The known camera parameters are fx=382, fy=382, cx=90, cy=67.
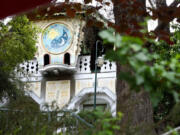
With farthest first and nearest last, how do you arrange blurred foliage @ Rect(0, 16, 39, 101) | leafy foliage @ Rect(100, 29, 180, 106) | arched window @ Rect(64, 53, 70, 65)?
arched window @ Rect(64, 53, 70, 65) → blurred foliage @ Rect(0, 16, 39, 101) → leafy foliage @ Rect(100, 29, 180, 106)

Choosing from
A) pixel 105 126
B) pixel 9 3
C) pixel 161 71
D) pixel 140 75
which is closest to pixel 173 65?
pixel 161 71

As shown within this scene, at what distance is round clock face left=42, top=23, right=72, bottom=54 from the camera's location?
61.9 ft

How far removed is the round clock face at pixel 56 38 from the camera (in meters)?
18.9

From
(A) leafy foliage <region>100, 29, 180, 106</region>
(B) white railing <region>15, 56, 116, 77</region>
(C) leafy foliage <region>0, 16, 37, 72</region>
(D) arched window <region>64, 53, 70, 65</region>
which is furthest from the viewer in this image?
(D) arched window <region>64, 53, 70, 65</region>

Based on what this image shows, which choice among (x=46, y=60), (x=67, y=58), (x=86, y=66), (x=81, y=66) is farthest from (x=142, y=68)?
(x=46, y=60)

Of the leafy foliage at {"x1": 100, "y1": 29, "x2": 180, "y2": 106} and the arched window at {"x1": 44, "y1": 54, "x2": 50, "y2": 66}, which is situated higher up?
the arched window at {"x1": 44, "y1": 54, "x2": 50, "y2": 66}

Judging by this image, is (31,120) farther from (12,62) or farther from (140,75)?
(12,62)

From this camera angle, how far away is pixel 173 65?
5.71 feet

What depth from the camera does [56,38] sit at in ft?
62.1

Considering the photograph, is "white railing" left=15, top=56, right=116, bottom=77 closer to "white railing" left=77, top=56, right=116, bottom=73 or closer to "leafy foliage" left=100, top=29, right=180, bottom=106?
"white railing" left=77, top=56, right=116, bottom=73

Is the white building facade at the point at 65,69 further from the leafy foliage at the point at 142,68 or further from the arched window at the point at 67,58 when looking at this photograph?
the leafy foliage at the point at 142,68

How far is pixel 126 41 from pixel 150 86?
24cm

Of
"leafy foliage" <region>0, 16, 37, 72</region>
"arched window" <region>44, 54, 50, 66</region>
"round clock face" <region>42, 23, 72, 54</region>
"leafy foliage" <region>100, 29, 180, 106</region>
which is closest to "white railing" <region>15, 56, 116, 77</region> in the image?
"arched window" <region>44, 54, 50, 66</region>

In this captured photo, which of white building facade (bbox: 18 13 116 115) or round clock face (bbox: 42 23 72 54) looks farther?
round clock face (bbox: 42 23 72 54)
